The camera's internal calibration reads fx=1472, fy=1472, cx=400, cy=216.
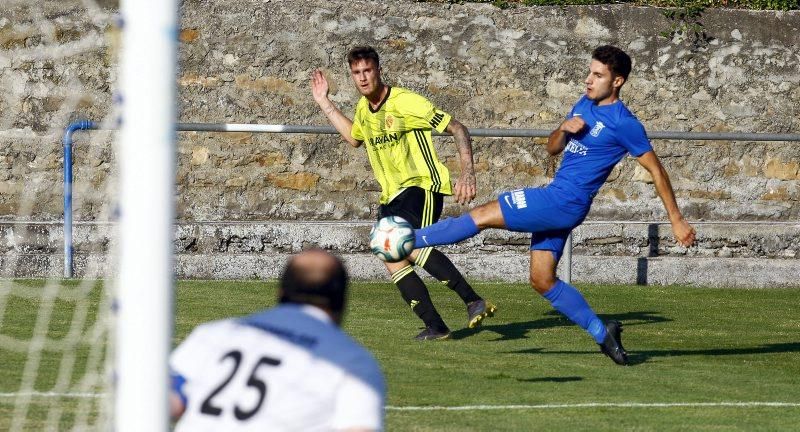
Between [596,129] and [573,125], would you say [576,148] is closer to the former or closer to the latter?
[596,129]

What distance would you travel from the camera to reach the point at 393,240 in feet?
26.3

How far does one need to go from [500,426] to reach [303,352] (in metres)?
2.90

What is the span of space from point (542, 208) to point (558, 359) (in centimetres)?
97

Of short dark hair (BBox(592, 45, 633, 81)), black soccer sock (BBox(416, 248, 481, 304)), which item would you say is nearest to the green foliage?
black soccer sock (BBox(416, 248, 481, 304))

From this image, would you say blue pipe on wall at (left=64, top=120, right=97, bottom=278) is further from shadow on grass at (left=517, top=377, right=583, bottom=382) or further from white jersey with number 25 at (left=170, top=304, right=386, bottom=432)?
white jersey with number 25 at (left=170, top=304, right=386, bottom=432)

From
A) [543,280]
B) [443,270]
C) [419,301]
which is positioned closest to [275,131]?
[443,270]

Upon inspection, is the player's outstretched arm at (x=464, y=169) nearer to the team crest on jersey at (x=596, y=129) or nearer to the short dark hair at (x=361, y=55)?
the short dark hair at (x=361, y=55)

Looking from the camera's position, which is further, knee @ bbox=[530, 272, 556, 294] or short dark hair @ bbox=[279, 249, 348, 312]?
knee @ bbox=[530, 272, 556, 294]

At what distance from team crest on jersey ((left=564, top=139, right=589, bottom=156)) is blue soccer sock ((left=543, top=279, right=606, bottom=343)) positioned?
0.79m

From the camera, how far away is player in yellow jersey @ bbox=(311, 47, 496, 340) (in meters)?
9.53

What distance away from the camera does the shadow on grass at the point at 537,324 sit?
32.8 ft

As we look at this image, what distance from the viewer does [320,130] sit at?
1362 cm

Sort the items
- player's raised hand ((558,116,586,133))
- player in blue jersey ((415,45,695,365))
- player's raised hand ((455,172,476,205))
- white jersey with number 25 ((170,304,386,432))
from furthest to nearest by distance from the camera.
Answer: player's raised hand ((455,172,476,205)) < player in blue jersey ((415,45,695,365)) < player's raised hand ((558,116,586,133)) < white jersey with number 25 ((170,304,386,432))

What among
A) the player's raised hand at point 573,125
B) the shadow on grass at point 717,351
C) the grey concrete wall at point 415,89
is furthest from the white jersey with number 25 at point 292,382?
the grey concrete wall at point 415,89
